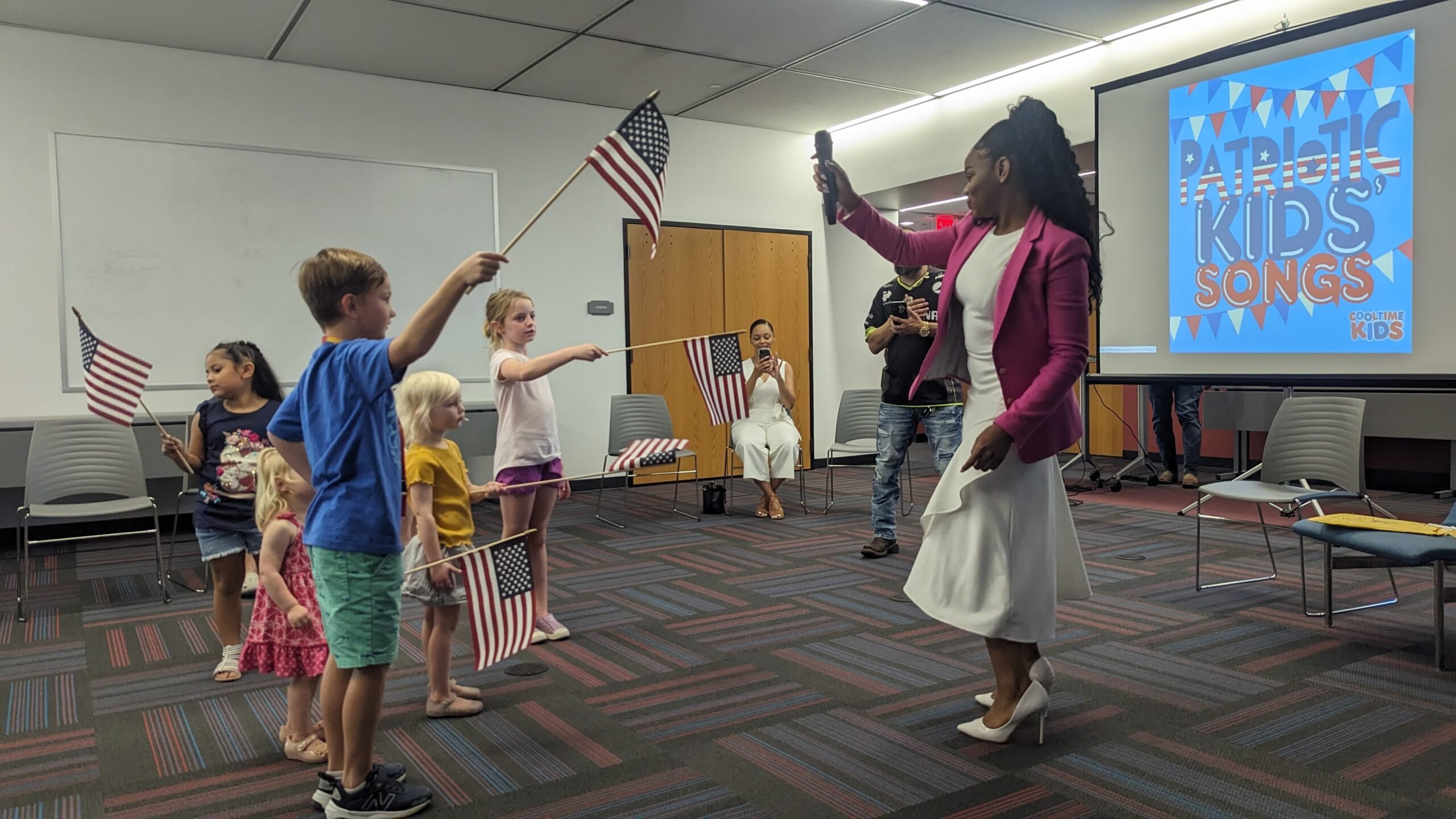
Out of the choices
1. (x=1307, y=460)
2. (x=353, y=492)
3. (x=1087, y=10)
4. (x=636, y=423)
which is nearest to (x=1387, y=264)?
(x=1307, y=460)

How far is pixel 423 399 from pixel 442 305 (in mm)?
1051

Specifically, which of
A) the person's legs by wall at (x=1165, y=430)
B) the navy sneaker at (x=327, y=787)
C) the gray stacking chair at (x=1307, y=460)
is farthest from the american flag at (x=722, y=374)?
the person's legs by wall at (x=1165, y=430)

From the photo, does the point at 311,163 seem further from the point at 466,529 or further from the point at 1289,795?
the point at 1289,795

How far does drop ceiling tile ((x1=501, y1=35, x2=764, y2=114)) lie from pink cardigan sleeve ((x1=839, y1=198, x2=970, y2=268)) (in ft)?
13.7

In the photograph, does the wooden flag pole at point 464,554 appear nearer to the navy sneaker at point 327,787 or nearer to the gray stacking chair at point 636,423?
the navy sneaker at point 327,787

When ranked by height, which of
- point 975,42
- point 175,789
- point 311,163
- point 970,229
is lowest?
point 175,789

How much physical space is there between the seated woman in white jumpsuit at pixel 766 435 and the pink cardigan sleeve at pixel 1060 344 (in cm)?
412

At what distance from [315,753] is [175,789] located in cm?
31

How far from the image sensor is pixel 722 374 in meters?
3.69

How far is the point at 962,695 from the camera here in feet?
9.50

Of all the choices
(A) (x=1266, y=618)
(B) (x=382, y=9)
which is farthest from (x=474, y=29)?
(A) (x=1266, y=618)

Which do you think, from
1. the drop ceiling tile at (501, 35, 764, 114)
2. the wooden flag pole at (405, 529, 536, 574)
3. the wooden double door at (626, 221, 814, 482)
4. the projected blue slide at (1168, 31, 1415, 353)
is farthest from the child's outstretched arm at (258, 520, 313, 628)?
the wooden double door at (626, 221, 814, 482)

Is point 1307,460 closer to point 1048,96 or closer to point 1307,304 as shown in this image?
point 1307,304

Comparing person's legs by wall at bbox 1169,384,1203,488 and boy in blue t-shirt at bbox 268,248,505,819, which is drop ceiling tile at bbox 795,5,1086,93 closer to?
person's legs by wall at bbox 1169,384,1203,488
